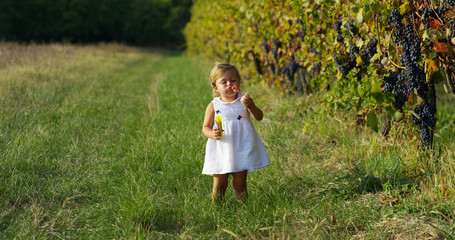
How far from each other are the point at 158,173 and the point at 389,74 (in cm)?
221

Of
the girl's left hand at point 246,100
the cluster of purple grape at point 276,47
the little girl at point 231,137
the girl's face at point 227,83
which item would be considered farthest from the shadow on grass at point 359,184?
the cluster of purple grape at point 276,47

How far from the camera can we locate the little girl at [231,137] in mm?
2666

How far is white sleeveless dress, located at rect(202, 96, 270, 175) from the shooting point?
2666 mm

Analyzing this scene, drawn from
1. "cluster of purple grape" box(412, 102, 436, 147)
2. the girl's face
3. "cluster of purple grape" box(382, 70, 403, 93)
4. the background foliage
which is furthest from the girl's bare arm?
"cluster of purple grape" box(412, 102, 436, 147)

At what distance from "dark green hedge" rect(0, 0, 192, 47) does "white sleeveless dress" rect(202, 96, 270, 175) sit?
107ft

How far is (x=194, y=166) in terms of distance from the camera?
139 inches

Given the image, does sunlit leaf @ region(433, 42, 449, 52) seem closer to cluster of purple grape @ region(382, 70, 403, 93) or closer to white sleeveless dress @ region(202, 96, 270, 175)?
cluster of purple grape @ region(382, 70, 403, 93)

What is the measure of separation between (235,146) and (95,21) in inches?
1685

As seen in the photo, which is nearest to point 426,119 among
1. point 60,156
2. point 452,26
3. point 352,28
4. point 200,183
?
point 452,26

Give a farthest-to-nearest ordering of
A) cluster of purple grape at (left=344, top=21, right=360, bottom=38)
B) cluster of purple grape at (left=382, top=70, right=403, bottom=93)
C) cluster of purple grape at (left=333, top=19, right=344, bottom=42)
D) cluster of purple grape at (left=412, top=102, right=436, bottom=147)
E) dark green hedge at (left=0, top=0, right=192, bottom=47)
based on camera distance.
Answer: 1. dark green hedge at (left=0, top=0, right=192, bottom=47)
2. cluster of purple grape at (left=333, top=19, right=344, bottom=42)
3. cluster of purple grape at (left=344, top=21, right=360, bottom=38)
4. cluster of purple grape at (left=382, top=70, right=403, bottom=93)
5. cluster of purple grape at (left=412, top=102, right=436, bottom=147)

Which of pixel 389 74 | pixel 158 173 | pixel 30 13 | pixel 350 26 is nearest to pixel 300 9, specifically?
pixel 350 26

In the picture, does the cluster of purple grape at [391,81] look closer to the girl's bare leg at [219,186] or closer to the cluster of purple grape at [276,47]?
the girl's bare leg at [219,186]

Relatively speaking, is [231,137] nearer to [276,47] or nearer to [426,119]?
[426,119]

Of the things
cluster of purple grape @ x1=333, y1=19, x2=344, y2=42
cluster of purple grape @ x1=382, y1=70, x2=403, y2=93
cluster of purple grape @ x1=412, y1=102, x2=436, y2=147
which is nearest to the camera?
cluster of purple grape @ x1=412, y1=102, x2=436, y2=147
